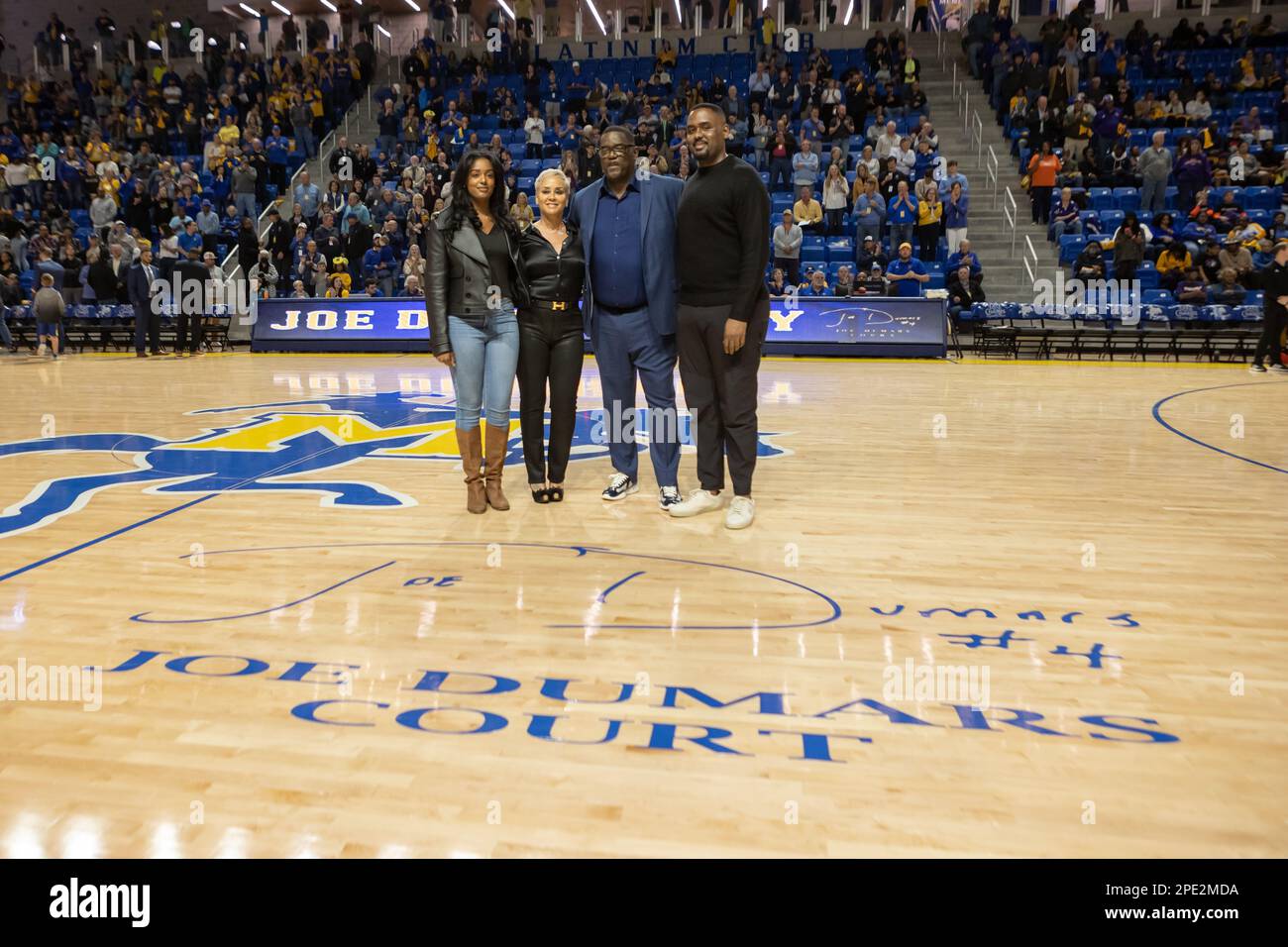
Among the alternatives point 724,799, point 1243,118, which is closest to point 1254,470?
point 724,799

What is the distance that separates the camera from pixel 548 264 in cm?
499

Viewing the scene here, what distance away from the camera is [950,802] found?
214 centimetres

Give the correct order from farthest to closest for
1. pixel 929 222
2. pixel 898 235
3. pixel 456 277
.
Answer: pixel 898 235
pixel 929 222
pixel 456 277

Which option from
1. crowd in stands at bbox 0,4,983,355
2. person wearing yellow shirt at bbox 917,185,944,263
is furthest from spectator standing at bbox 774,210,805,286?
person wearing yellow shirt at bbox 917,185,944,263

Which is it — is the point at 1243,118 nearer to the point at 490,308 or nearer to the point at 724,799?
the point at 490,308

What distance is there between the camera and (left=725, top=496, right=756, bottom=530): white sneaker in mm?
4617

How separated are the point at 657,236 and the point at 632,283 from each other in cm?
28

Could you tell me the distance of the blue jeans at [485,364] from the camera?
4906mm

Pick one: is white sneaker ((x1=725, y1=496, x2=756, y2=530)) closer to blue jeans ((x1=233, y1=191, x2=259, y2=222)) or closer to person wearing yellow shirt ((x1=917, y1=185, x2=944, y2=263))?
person wearing yellow shirt ((x1=917, y1=185, x2=944, y2=263))

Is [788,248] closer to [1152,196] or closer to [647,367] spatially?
[1152,196]

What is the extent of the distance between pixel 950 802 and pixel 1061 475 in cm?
423

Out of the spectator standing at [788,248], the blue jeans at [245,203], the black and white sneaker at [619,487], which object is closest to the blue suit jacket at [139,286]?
the blue jeans at [245,203]

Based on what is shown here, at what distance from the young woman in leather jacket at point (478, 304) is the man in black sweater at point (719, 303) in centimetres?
91

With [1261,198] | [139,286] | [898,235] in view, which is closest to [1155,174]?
[1261,198]
